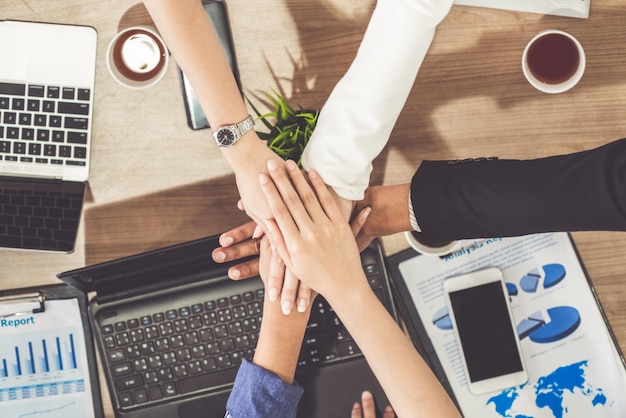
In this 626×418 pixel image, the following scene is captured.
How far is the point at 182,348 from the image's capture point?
1.04 m

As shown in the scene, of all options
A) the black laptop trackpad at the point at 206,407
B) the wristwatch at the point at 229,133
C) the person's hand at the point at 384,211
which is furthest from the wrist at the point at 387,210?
the black laptop trackpad at the point at 206,407

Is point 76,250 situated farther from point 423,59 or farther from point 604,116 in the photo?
point 604,116

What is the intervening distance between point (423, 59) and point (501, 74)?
0.14m

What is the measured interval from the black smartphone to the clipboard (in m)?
0.37

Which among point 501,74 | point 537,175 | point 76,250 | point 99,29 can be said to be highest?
point 99,29

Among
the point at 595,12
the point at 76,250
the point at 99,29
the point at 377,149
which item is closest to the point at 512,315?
the point at 377,149

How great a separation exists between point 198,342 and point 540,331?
1.95ft

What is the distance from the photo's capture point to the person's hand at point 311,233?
1.01 m

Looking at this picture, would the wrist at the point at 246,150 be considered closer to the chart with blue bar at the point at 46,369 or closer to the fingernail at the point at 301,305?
the fingernail at the point at 301,305

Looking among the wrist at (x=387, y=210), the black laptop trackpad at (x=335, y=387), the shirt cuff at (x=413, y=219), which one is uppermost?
the wrist at (x=387, y=210)

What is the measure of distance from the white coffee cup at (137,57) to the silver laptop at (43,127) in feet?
0.16

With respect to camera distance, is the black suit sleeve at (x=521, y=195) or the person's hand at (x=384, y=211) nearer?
the black suit sleeve at (x=521, y=195)

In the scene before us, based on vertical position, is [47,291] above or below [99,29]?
below

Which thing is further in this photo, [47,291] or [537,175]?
[47,291]
